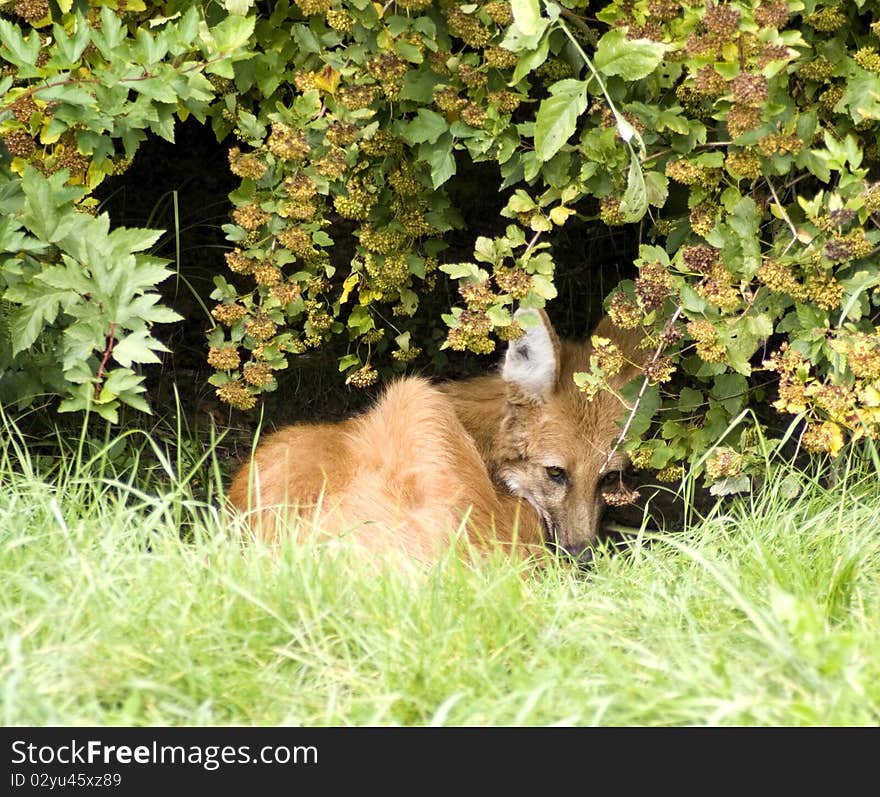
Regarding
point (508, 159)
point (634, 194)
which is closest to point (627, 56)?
point (634, 194)

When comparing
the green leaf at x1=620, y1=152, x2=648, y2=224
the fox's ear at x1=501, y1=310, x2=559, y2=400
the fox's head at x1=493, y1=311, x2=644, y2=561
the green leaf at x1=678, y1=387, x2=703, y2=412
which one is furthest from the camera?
the fox's head at x1=493, y1=311, x2=644, y2=561

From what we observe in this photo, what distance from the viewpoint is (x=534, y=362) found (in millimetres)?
4543

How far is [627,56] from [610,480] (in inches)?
75.9

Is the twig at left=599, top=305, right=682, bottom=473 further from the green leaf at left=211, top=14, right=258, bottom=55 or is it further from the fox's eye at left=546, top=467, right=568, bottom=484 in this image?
the green leaf at left=211, top=14, right=258, bottom=55

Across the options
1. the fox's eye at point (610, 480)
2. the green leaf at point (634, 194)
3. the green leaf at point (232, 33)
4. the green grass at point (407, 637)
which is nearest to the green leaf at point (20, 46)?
the green leaf at point (232, 33)

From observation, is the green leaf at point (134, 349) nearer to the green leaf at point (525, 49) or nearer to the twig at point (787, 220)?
the green leaf at point (525, 49)

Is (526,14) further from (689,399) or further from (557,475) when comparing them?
(557,475)

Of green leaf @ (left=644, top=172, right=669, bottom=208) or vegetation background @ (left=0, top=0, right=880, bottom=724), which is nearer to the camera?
vegetation background @ (left=0, top=0, right=880, bottom=724)

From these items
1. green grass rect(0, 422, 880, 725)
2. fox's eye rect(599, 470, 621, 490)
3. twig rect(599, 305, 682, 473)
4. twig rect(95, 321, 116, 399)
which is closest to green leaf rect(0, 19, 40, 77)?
twig rect(95, 321, 116, 399)

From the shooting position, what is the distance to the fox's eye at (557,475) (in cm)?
466

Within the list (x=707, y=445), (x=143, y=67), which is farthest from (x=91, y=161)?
(x=707, y=445)

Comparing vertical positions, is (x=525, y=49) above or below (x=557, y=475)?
above

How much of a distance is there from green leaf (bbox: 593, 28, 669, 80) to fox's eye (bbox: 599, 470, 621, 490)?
1.79 meters

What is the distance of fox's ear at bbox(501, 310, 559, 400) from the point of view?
14.5 feet
